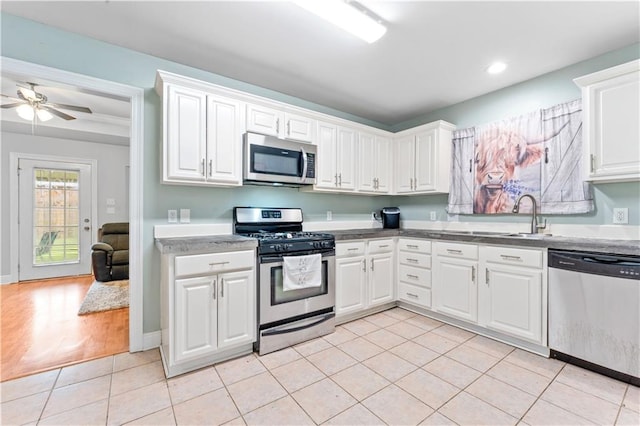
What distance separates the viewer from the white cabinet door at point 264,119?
262cm

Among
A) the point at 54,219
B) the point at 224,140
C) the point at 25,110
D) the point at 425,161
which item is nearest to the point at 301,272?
the point at 224,140

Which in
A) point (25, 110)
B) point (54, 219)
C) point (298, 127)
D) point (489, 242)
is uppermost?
point (25, 110)

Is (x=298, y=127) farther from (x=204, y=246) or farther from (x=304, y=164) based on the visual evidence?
(x=204, y=246)

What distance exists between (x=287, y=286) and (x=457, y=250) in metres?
1.70

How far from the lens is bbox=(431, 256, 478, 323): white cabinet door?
270 cm

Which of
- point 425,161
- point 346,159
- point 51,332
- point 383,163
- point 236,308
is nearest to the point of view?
point 236,308

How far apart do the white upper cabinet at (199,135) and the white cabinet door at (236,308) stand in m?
0.86

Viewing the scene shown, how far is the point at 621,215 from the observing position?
7.60 feet

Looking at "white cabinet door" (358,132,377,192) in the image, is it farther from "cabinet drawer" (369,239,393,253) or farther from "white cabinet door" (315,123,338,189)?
"cabinet drawer" (369,239,393,253)

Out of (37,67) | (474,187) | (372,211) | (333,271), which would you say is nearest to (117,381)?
(333,271)

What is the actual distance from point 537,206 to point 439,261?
1.05 meters

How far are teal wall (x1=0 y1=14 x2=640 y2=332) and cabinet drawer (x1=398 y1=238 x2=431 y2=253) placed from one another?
2.45ft

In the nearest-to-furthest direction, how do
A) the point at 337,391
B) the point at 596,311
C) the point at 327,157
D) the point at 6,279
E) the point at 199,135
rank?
1. the point at 337,391
2. the point at 596,311
3. the point at 199,135
4. the point at 327,157
5. the point at 6,279

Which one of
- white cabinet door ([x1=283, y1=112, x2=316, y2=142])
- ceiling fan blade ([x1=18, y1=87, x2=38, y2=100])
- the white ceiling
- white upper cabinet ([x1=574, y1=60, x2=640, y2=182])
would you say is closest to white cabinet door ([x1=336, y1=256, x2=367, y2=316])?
white cabinet door ([x1=283, y1=112, x2=316, y2=142])
